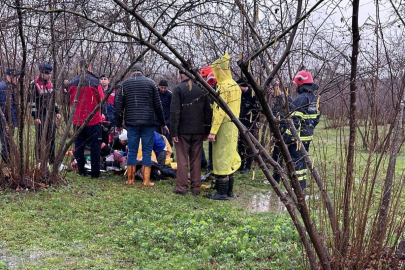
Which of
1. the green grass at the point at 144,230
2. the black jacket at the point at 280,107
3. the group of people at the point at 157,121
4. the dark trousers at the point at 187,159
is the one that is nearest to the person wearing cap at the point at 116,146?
the group of people at the point at 157,121

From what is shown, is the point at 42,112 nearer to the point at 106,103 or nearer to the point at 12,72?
the point at 12,72

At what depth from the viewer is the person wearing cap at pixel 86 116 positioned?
6.98m

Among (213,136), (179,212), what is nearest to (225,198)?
(213,136)

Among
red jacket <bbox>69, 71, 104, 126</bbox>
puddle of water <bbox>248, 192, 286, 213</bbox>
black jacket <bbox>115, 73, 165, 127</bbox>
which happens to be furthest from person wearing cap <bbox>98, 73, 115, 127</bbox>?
puddle of water <bbox>248, 192, 286, 213</bbox>

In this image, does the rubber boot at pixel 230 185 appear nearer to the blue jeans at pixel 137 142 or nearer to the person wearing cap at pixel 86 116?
the blue jeans at pixel 137 142

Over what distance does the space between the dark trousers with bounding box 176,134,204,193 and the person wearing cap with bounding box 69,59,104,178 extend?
1.42 metres

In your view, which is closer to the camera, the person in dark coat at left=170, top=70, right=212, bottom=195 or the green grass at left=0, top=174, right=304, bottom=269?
the green grass at left=0, top=174, right=304, bottom=269

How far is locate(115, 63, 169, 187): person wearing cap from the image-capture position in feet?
22.4

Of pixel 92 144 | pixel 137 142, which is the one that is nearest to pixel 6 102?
pixel 92 144

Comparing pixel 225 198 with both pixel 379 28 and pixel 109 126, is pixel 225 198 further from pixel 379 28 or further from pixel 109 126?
pixel 379 28

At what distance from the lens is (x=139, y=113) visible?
6.80 metres

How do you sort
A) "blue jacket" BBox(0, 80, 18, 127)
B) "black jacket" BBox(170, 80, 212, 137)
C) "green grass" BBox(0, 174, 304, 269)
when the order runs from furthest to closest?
"black jacket" BBox(170, 80, 212, 137) < "blue jacket" BBox(0, 80, 18, 127) < "green grass" BBox(0, 174, 304, 269)

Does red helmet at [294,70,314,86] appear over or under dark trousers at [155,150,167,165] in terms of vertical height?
over

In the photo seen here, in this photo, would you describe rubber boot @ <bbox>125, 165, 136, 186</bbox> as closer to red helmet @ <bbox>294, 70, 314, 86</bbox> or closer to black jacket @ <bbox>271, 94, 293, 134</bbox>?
red helmet @ <bbox>294, 70, 314, 86</bbox>
